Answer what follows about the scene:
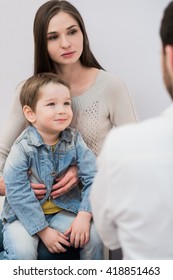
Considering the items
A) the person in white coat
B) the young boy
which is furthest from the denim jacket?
the person in white coat

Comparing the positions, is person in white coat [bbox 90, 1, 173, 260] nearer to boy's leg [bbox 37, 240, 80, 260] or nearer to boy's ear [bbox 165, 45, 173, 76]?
boy's ear [bbox 165, 45, 173, 76]

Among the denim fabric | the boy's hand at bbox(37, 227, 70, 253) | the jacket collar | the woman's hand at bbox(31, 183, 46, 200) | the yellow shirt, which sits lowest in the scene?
the denim fabric

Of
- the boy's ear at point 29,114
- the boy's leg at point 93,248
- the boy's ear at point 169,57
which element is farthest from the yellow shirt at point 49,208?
the boy's ear at point 169,57

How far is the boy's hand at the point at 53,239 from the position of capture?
98 centimetres

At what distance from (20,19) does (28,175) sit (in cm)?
40

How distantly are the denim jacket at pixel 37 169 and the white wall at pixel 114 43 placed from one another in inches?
6.3

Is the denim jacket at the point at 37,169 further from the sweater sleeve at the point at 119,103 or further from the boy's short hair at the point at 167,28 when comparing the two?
the boy's short hair at the point at 167,28

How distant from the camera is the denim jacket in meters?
0.97

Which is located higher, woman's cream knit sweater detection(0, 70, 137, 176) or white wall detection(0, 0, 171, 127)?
white wall detection(0, 0, 171, 127)

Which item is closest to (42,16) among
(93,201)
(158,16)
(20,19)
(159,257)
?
(20,19)

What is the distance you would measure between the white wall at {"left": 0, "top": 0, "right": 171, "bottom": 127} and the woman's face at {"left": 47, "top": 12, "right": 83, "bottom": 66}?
0.17 feet

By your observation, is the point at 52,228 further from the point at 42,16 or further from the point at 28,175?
the point at 42,16

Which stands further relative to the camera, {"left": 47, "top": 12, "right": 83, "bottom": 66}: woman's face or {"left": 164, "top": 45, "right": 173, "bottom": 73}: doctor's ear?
{"left": 47, "top": 12, "right": 83, "bottom": 66}: woman's face

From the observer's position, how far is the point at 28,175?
3.24 ft
